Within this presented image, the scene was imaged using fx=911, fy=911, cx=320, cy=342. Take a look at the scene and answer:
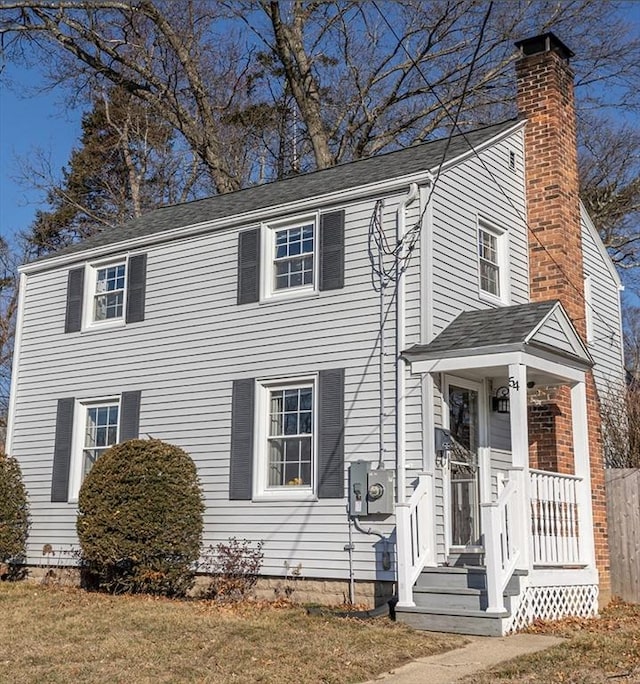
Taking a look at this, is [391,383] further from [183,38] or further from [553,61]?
[183,38]

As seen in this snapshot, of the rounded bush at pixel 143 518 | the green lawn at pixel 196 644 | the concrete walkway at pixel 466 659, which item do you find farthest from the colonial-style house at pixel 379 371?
the green lawn at pixel 196 644

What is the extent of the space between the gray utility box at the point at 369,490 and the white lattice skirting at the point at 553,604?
1.84 metres

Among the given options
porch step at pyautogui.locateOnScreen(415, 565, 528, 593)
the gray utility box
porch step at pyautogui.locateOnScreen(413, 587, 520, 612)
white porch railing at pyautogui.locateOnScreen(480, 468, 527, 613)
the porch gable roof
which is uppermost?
the porch gable roof

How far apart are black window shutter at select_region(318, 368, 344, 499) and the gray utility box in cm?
27

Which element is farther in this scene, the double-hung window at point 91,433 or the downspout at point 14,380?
the downspout at point 14,380

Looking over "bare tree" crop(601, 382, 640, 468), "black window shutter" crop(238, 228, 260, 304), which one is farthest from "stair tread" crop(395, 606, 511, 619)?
"bare tree" crop(601, 382, 640, 468)

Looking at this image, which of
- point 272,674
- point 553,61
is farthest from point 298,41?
point 272,674

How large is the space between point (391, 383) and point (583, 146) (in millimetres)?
16912

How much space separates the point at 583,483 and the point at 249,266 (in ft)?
17.5

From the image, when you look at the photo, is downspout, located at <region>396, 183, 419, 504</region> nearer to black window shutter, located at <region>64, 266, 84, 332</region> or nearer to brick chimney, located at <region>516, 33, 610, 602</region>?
brick chimney, located at <region>516, 33, 610, 602</region>

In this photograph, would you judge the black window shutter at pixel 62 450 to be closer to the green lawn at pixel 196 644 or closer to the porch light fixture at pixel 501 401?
the green lawn at pixel 196 644

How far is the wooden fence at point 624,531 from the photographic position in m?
12.5

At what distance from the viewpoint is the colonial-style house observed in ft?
A: 33.9

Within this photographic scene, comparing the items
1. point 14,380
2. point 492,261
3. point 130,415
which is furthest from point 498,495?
point 14,380
